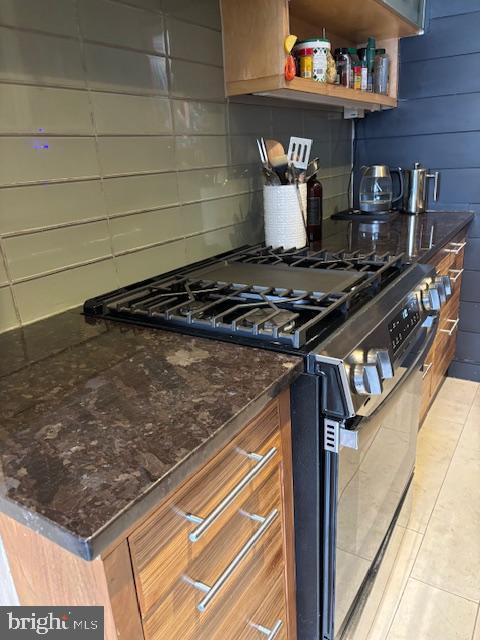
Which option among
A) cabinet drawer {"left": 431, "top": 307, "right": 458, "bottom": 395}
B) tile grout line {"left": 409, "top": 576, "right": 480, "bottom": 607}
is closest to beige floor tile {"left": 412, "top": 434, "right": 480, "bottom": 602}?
tile grout line {"left": 409, "top": 576, "right": 480, "bottom": 607}

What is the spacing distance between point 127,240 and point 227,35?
0.73m

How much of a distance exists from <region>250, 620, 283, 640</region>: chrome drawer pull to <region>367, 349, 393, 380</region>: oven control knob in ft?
1.65

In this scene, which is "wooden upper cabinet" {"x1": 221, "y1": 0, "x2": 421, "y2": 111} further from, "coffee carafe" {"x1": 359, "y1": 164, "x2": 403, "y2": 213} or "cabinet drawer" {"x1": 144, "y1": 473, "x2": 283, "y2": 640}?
"cabinet drawer" {"x1": 144, "y1": 473, "x2": 283, "y2": 640}

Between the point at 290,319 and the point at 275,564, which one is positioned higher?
the point at 290,319

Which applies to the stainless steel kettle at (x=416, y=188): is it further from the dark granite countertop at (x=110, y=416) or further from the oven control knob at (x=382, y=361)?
the dark granite countertop at (x=110, y=416)

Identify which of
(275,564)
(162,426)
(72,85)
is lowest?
(275,564)

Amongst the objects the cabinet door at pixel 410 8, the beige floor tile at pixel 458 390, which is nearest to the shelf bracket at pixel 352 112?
the cabinet door at pixel 410 8

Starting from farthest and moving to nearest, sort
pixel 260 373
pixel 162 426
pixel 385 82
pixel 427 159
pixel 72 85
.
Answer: pixel 427 159 < pixel 385 82 < pixel 72 85 < pixel 260 373 < pixel 162 426

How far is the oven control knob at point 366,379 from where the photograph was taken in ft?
2.64

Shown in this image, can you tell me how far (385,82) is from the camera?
213 centimetres

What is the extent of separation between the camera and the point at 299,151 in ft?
5.45

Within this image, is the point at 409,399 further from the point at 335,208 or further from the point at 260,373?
the point at 335,208

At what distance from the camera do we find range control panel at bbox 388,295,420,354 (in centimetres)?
100

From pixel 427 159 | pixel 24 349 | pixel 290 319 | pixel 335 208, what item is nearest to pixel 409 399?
pixel 290 319
